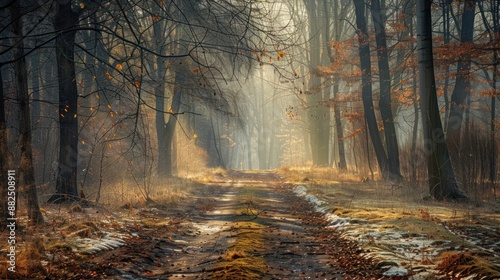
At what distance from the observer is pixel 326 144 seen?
3697 cm

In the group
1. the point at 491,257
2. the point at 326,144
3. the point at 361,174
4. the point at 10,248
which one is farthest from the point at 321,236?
the point at 326,144

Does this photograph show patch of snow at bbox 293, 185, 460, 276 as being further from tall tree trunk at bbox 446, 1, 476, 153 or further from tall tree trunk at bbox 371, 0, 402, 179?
tall tree trunk at bbox 371, 0, 402, 179

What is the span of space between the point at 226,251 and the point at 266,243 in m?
1.13

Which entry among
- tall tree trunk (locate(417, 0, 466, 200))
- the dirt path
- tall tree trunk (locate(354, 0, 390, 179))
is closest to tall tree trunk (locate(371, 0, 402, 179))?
tall tree trunk (locate(354, 0, 390, 179))

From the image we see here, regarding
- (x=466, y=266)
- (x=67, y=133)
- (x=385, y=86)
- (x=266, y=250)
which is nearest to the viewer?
(x=466, y=266)

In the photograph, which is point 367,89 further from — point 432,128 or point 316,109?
point 316,109

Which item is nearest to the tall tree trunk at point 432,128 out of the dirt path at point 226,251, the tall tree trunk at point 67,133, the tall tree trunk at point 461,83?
the tall tree trunk at point 461,83

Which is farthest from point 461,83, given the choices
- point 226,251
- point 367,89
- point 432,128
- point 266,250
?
point 226,251

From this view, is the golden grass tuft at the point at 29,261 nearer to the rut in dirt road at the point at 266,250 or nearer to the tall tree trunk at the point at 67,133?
the rut in dirt road at the point at 266,250

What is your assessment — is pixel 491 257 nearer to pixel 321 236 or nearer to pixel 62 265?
pixel 321 236

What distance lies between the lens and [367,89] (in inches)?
914

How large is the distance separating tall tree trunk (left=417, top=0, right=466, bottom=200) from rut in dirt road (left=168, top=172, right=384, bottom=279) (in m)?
3.84

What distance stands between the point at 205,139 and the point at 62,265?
4425 cm

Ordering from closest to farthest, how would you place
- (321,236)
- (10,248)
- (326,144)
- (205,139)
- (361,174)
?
(10,248), (321,236), (361,174), (326,144), (205,139)
